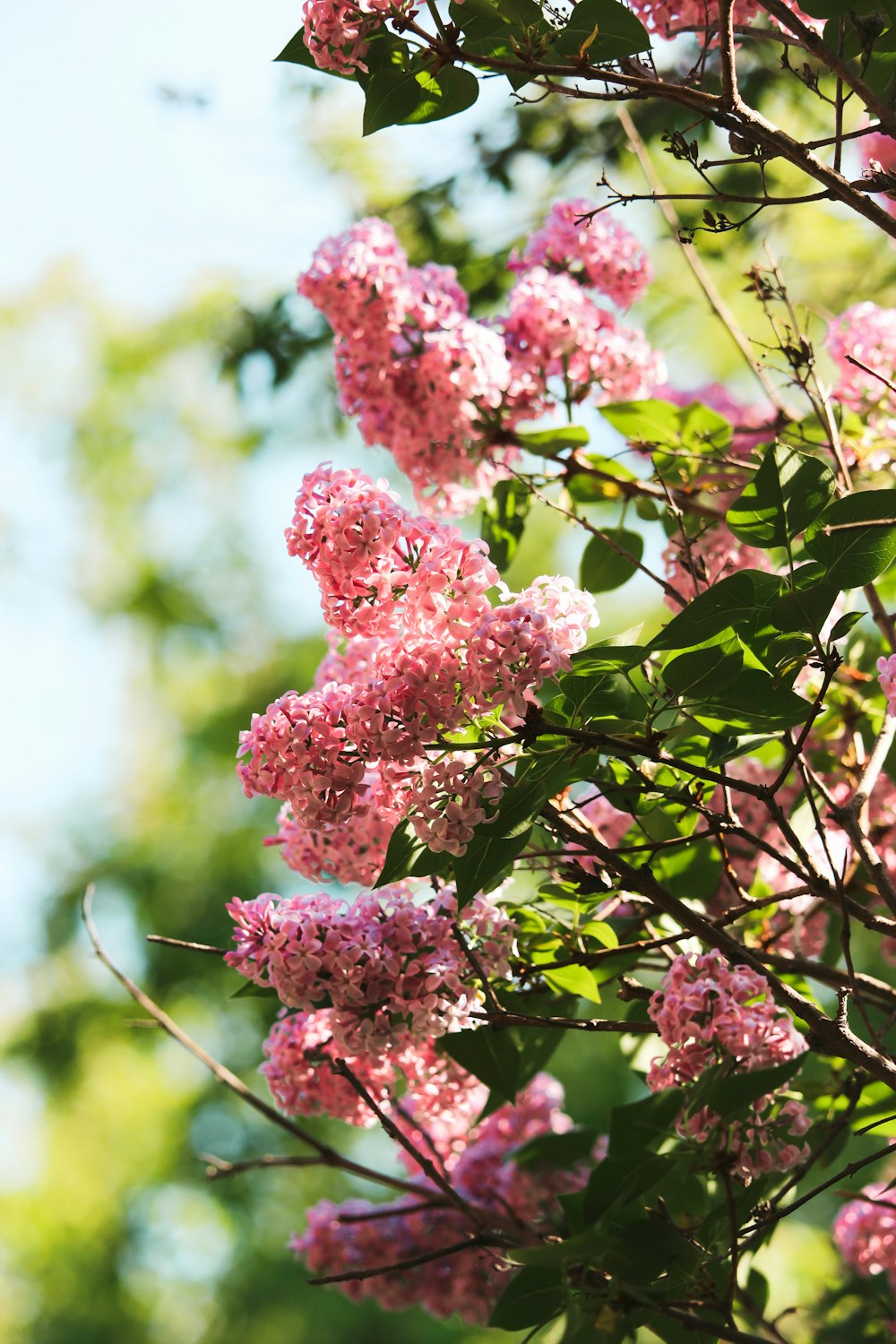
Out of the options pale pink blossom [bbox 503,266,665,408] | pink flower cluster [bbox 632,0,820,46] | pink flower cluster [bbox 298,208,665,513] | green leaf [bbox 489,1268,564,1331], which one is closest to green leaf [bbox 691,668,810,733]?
green leaf [bbox 489,1268,564,1331]

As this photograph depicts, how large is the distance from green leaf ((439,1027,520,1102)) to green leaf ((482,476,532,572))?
1.53ft

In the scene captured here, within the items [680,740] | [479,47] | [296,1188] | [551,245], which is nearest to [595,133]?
[551,245]

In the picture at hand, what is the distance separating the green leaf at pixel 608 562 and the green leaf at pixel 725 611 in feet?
1.36

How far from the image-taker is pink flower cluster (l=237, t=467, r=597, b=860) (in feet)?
2.16

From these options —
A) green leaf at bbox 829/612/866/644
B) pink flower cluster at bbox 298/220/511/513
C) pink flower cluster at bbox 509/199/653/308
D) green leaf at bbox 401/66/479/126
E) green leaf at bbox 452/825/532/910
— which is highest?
pink flower cluster at bbox 509/199/653/308

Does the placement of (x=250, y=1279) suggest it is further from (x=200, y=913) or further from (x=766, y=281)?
(x=766, y=281)

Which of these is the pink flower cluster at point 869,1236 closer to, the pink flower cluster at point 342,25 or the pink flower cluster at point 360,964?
the pink flower cluster at point 360,964

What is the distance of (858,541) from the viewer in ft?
2.27

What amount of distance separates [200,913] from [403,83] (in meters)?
5.75

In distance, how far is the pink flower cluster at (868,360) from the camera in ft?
3.71

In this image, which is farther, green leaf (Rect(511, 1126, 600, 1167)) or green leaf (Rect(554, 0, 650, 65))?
green leaf (Rect(511, 1126, 600, 1167))

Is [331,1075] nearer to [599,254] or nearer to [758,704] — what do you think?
[758,704]

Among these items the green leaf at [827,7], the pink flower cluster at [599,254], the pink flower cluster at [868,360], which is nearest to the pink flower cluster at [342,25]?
the green leaf at [827,7]

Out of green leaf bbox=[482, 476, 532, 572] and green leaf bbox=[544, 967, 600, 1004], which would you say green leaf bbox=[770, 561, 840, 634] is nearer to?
Result: green leaf bbox=[544, 967, 600, 1004]
